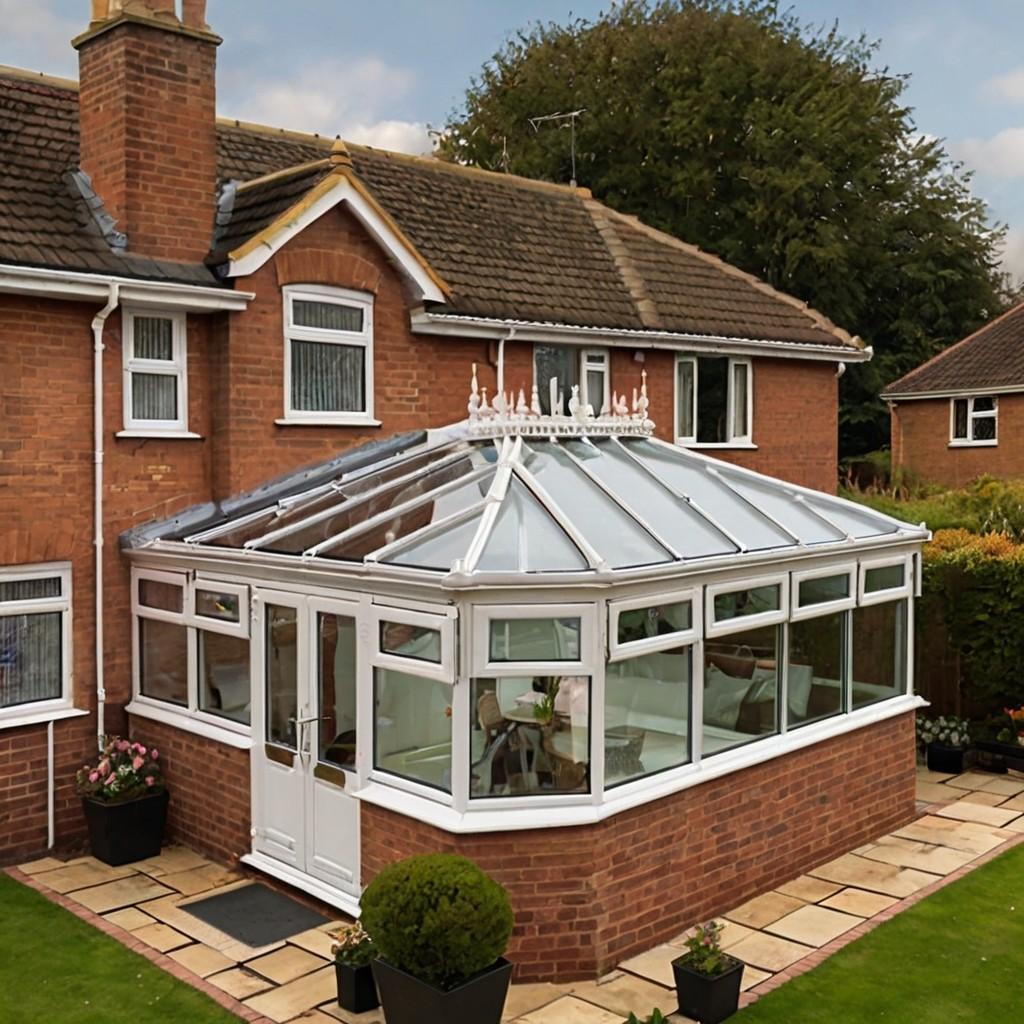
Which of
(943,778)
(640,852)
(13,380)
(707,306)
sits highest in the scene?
(707,306)

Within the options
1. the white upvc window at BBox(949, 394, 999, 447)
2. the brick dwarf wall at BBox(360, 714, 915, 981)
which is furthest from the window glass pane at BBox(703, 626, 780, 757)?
the white upvc window at BBox(949, 394, 999, 447)

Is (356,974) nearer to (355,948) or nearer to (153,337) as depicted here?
(355,948)

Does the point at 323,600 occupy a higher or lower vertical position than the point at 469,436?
lower

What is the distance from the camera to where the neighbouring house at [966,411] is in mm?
26339

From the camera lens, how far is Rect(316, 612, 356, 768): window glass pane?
8523 millimetres

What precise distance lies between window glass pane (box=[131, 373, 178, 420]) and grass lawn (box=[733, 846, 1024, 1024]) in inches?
287

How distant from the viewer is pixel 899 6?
10227mm

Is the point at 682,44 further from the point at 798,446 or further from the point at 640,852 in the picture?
the point at 640,852

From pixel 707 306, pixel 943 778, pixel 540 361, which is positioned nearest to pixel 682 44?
pixel 707 306

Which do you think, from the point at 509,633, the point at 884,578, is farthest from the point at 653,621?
the point at 884,578

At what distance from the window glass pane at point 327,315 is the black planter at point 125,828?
4761 mm

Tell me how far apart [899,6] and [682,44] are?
24.5 metres

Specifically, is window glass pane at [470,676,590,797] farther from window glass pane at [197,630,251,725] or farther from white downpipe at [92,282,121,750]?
white downpipe at [92,282,121,750]

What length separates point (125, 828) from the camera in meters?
9.78
